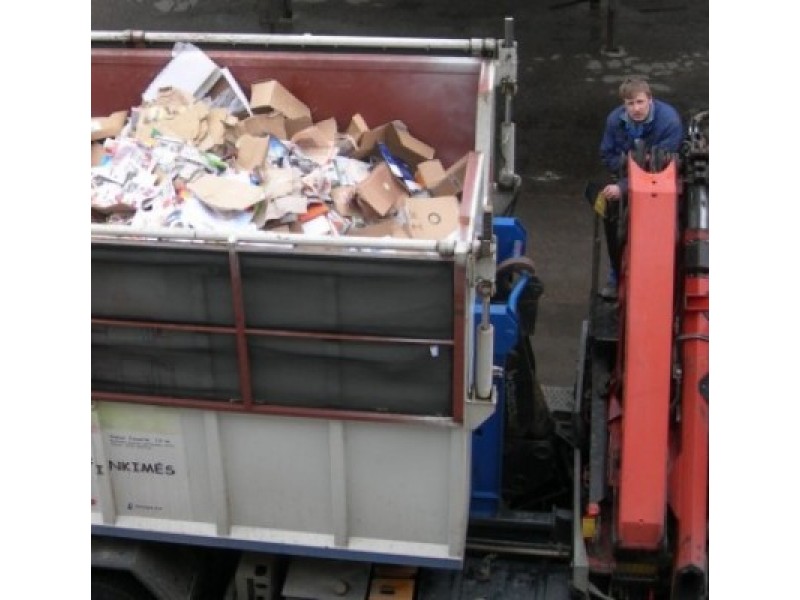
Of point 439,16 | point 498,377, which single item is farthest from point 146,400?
point 439,16

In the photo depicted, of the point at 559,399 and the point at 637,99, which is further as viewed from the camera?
the point at 559,399

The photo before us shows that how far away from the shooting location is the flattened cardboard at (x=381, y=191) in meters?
4.74

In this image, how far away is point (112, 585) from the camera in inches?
181

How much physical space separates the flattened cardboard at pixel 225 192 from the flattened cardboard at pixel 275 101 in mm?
737

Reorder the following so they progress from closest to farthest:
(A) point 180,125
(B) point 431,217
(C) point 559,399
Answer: (B) point 431,217 < (A) point 180,125 < (C) point 559,399

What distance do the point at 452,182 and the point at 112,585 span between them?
7.42 ft

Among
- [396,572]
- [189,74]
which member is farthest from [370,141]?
[396,572]

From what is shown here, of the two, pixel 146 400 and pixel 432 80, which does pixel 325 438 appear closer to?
pixel 146 400

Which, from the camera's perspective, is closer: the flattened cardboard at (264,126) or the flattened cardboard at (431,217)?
the flattened cardboard at (431,217)

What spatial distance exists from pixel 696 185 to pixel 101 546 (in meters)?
2.86

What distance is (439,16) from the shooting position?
14836 mm

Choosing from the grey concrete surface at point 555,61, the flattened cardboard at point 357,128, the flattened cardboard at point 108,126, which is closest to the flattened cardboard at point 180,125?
the flattened cardboard at point 108,126

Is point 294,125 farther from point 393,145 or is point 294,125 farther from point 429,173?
point 429,173

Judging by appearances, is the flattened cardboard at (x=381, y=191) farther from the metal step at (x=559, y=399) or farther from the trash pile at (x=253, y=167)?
the metal step at (x=559, y=399)
